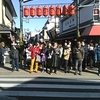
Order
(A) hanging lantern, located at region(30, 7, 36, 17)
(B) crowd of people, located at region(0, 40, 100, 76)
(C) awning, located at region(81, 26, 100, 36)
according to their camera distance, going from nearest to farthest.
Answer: (B) crowd of people, located at region(0, 40, 100, 76) → (C) awning, located at region(81, 26, 100, 36) → (A) hanging lantern, located at region(30, 7, 36, 17)

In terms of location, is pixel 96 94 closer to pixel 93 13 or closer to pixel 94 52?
pixel 94 52

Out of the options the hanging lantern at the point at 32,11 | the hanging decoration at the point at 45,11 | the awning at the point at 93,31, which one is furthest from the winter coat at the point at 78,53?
the hanging decoration at the point at 45,11

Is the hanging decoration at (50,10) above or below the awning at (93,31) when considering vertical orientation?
above

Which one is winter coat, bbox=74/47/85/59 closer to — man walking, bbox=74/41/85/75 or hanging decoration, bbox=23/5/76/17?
man walking, bbox=74/41/85/75

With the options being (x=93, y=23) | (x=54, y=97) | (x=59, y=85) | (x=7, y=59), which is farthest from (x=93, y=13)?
(x=54, y=97)

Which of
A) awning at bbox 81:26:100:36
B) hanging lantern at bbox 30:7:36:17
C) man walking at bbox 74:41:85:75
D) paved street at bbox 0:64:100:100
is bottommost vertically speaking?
paved street at bbox 0:64:100:100

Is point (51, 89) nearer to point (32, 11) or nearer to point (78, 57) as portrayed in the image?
point (78, 57)

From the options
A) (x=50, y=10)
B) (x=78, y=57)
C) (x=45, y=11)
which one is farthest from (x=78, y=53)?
(x=50, y=10)

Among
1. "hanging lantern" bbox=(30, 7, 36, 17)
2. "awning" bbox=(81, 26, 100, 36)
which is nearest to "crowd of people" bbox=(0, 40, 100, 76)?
"awning" bbox=(81, 26, 100, 36)

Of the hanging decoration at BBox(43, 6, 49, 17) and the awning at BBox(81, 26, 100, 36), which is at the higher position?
the hanging decoration at BBox(43, 6, 49, 17)

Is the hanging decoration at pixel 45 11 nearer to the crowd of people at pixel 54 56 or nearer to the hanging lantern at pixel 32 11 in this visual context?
the hanging lantern at pixel 32 11

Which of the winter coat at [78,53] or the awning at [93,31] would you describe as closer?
the winter coat at [78,53]

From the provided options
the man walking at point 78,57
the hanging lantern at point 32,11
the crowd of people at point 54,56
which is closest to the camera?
the man walking at point 78,57

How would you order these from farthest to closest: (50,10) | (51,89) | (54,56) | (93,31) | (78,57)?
1. (50,10)
2. (93,31)
3. (54,56)
4. (78,57)
5. (51,89)
